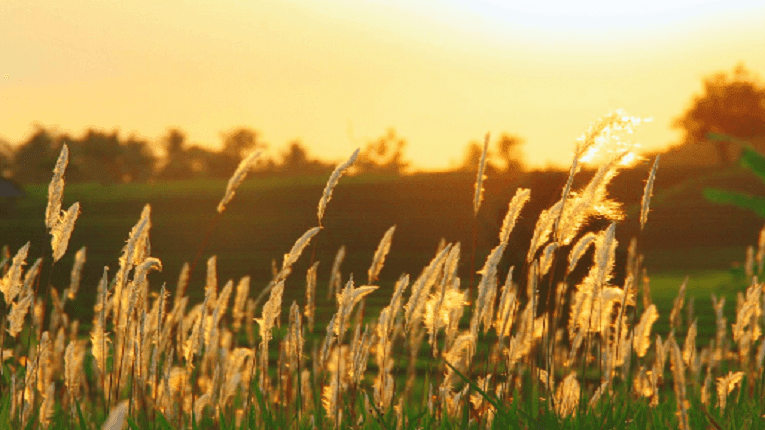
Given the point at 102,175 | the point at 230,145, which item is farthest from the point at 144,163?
the point at 230,145

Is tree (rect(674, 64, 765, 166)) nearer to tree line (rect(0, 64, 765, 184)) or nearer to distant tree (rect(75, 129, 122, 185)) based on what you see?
tree line (rect(0, 64, 765, 184))

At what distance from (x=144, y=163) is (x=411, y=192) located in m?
53.6

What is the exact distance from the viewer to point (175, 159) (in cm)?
10106

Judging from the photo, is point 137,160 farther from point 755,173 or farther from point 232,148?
point 755,173

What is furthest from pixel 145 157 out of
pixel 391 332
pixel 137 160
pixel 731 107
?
pixel 391 332

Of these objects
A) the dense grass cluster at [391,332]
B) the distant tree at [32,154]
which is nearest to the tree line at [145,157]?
the distant tree at [32,154]

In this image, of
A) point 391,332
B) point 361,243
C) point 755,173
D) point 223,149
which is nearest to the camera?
point 755,173

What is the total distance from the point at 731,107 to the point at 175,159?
214 ft

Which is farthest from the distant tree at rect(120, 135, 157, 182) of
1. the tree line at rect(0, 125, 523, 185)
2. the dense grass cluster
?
the dense grass cluster

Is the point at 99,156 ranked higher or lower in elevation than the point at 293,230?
higher

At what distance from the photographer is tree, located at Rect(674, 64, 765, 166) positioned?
59.5 metres

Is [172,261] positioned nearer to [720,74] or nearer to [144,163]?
[720,74]

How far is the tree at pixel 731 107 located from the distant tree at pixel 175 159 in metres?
57.5

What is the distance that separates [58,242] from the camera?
89.7 inches
